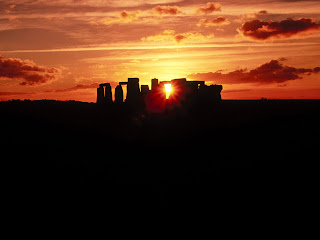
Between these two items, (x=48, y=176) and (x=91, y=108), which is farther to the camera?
(x=91, y=108)

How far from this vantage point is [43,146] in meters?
18.9

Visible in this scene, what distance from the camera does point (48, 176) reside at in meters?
14.4

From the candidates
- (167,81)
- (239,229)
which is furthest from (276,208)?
(167,81)

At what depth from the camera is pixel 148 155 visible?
17359 millimetres

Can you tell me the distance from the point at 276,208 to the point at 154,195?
12.2ft

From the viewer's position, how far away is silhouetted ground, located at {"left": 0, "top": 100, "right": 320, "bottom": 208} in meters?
12.9

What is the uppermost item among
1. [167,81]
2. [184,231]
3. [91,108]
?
[167,81]

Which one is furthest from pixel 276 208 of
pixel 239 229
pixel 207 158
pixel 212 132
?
pixel 212 132

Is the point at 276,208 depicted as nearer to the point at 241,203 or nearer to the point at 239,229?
the point at 241,203

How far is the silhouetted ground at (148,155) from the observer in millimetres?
12900

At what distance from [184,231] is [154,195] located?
2.44m

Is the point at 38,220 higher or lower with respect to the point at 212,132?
lower

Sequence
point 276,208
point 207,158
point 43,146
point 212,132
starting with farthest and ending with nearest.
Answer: point 212,132 → point 43,146 → point 207,158 → point 276,208

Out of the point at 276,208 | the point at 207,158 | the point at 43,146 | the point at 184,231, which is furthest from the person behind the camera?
the point at 43,146
